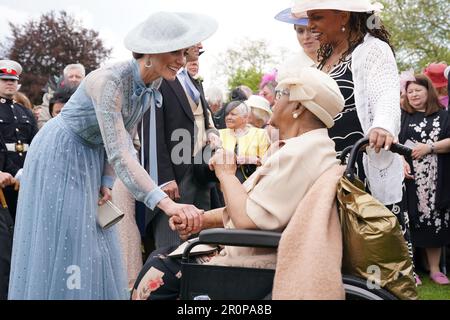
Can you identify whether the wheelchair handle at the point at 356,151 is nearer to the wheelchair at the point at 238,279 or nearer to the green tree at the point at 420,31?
the wheelchair at the point at 238,279

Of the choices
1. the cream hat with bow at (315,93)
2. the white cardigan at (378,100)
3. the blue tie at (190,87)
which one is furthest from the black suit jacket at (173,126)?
the cream hat with bow at (315,93)

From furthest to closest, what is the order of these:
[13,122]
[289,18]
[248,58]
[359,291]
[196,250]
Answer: [248,58] < [13,122] < [289,18] < [196,250] < [359,291]

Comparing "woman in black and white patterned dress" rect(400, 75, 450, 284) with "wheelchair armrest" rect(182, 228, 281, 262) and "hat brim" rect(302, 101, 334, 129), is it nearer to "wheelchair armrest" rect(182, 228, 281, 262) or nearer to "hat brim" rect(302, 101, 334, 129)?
"hat brim" rect(302, 101, 334, 129)

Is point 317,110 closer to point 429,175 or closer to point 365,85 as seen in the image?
point 365,85

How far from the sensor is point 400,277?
8.29ft

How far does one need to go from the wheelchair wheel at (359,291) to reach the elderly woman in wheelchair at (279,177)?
311mm

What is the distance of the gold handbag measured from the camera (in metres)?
2.47

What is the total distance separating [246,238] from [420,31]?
2458cm

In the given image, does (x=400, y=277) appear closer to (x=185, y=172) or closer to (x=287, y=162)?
(x=287, y=162)

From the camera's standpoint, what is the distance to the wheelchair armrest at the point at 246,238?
2516 mm

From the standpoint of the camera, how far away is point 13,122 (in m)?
6.25

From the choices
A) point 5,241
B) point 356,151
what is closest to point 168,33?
point 356,151

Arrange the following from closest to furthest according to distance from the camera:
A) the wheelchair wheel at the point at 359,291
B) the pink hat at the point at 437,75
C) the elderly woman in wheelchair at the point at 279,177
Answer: the wheelchair wheel at the point at 359,291 < the elderly woman in wheelchair at the point at 279,177 < the pink hat at the point at 437,75

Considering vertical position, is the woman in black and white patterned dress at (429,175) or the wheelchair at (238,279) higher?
the wheelchair at (238,279)
